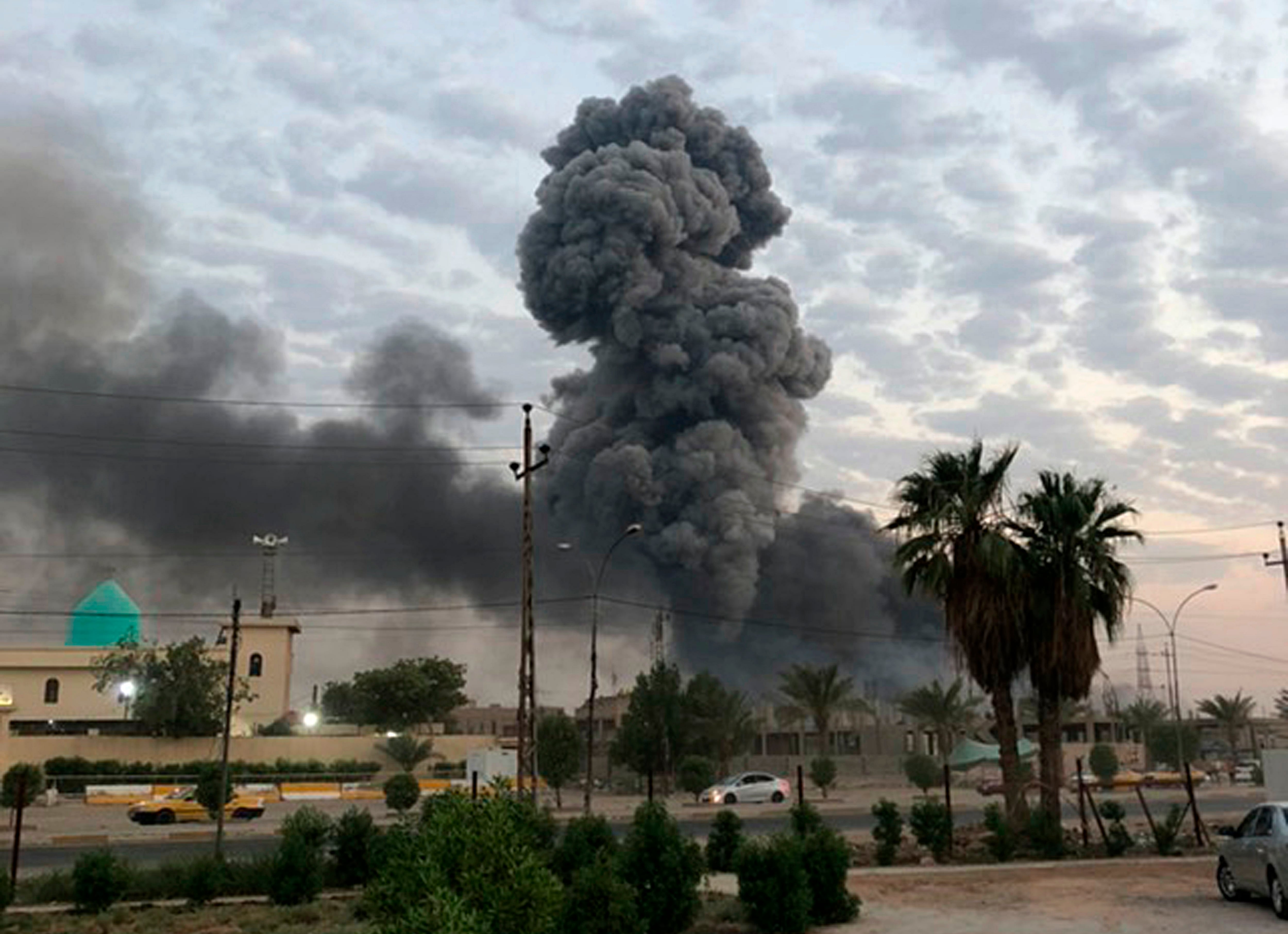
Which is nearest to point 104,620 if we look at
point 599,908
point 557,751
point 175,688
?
point 175,688

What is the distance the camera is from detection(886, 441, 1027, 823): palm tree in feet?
95.0

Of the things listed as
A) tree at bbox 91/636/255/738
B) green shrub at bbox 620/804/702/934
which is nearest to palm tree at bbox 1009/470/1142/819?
green shrub at bbox 620/804/702/934

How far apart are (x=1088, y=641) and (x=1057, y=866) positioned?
582 centimetres

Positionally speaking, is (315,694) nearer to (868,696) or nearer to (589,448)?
(589,448)

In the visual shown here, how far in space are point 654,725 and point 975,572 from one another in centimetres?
4211

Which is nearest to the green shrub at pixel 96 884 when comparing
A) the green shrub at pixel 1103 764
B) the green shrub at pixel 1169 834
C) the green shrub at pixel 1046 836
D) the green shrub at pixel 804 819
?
the green shrub at pixel 804 819

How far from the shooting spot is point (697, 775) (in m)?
60.7

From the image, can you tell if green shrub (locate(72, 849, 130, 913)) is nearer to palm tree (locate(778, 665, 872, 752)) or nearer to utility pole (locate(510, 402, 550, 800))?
utility pole (locate(510, 402, 550, 800))

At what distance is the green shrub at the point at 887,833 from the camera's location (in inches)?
1040

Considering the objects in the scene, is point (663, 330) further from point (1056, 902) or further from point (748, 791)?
point (1056, 902)

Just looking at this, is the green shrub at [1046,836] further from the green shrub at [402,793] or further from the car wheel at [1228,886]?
the green shrub at [402,793]

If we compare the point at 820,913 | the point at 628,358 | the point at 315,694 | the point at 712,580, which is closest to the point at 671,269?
the point at 628,358

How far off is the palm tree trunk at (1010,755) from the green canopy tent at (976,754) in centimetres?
4464

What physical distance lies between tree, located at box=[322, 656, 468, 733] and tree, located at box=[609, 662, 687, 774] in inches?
1018
